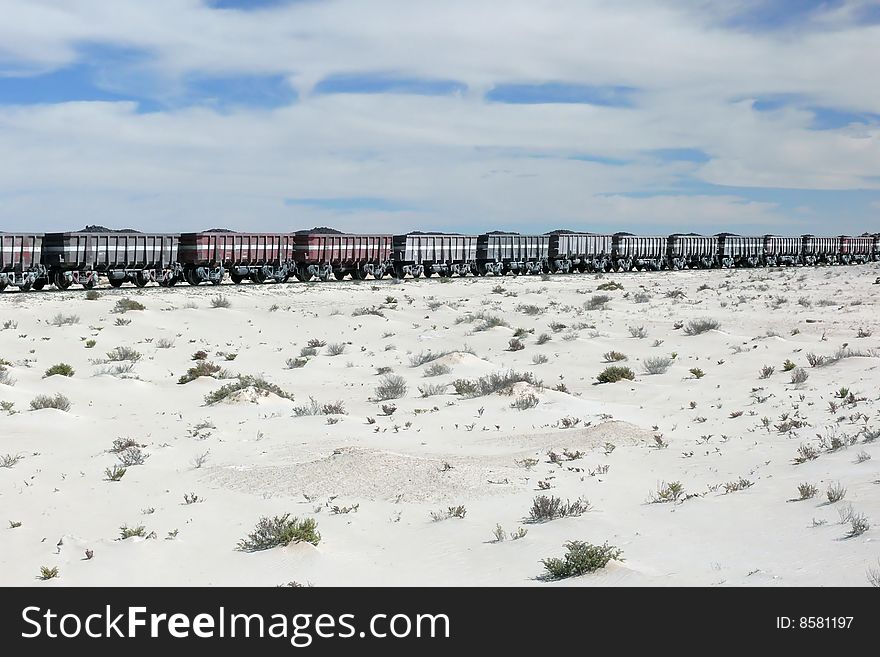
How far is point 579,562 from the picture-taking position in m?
7.64

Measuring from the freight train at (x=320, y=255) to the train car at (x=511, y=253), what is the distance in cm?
7

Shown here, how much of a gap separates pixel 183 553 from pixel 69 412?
802 centimetres

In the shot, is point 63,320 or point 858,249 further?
point 858,249

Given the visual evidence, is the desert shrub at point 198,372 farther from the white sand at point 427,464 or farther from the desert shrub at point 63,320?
the desert shrub at point 63,320

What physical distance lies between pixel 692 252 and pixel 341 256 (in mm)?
40299

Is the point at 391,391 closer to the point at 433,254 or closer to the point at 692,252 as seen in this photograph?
the point at 433,254

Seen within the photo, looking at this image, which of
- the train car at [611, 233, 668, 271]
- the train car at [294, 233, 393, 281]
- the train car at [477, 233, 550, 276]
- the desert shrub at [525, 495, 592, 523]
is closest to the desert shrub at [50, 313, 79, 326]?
the desert shrub at [525, 495, 592, 523]

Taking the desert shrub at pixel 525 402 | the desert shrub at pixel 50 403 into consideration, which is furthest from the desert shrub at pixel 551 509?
the desert shrub at pixel 50 403

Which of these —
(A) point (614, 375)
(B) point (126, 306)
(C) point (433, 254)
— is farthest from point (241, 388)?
(C) point (433, 254)

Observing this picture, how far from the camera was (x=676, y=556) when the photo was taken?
8078 millimetres

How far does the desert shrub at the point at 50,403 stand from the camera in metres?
15.9

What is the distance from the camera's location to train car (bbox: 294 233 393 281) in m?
50.2
